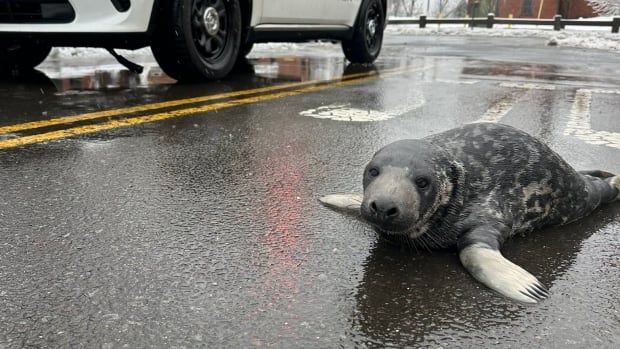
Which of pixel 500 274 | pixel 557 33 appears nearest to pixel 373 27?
pixel 500 274

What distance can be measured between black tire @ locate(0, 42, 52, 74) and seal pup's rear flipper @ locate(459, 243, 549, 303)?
6.38 metres

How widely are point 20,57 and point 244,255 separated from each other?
6462 millimetres

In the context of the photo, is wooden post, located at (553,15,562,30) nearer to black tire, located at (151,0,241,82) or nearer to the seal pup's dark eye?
black tire, located at (151,0,241,82)

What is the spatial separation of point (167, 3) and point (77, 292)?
4285mm

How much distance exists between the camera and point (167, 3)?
17.5ft

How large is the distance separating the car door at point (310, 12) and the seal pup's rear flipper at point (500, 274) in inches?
205

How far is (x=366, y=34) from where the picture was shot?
9.16 meters

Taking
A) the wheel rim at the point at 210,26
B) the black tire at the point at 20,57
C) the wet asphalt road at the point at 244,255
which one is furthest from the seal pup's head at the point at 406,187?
the black tire at the point at 20,57

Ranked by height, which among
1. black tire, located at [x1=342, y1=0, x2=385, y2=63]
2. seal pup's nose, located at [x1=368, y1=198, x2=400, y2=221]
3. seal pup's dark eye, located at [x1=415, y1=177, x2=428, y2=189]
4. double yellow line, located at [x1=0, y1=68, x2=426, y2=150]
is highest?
black tire, located at [x1=342, y1=0, x2=385, y2=63]

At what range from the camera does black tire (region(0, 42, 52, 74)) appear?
22.3 ft

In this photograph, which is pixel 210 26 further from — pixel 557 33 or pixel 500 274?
pixel 557 33

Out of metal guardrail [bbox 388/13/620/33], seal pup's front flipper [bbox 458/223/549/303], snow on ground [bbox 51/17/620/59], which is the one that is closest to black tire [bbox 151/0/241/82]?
seal pup's front flipper [bbox 458/223/549/303]

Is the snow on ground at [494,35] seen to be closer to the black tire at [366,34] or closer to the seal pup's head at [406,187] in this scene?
the black tire at [366,34]

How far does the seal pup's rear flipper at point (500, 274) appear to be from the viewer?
1609mm
